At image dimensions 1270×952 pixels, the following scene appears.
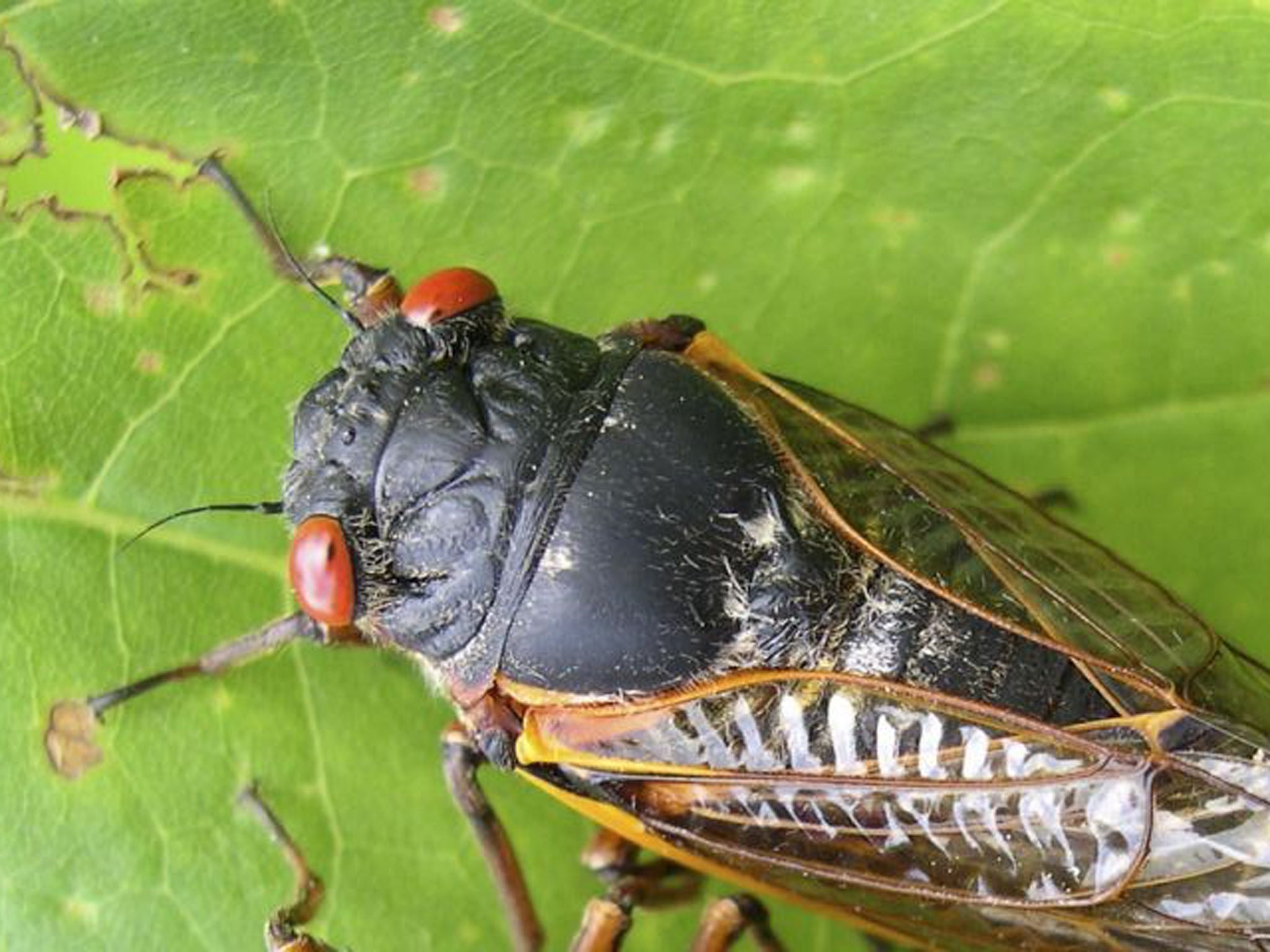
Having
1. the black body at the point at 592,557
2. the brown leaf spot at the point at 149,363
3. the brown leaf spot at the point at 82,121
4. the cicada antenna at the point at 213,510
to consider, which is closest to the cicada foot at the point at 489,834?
the black body at the point at 592,557

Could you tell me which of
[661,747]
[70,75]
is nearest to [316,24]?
[70,75]

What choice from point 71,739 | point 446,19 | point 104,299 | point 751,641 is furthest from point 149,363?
point 751,641

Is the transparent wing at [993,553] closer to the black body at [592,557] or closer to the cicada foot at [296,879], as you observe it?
the black body at [592,557]

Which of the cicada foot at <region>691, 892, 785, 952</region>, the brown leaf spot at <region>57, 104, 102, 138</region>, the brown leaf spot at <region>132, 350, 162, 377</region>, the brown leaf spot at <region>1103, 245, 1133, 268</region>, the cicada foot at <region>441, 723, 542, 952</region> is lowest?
the cicada foot at <region>691, 892, 785, 952</region>

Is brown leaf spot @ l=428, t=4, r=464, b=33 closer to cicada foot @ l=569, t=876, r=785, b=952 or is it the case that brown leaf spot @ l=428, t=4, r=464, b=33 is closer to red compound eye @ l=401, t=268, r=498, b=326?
red compound eye @ l=401, t=268, r=498, b=326

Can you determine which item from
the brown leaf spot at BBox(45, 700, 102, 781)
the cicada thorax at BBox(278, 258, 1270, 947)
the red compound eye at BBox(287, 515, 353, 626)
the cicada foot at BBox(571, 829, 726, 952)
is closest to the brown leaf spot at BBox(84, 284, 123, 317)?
the cicada thorax at BBox(278, 258, 1270, 947)

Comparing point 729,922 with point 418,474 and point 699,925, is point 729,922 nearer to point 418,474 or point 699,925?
point 699,925
